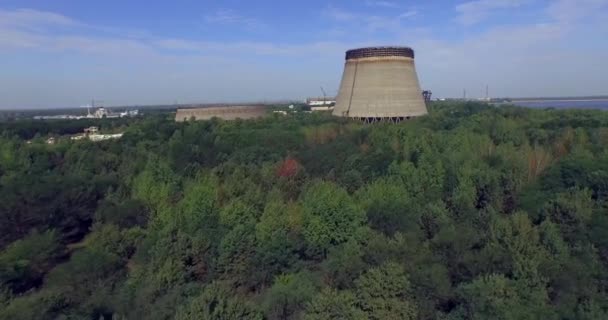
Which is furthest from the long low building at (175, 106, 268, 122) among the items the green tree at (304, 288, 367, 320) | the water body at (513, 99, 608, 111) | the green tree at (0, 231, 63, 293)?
the water body at (513, 99, 608, 111)

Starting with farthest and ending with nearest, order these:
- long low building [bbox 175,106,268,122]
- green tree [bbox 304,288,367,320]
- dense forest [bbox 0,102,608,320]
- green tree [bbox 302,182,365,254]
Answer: long low building [bbox 175,106,268,122], green tree [bbox 302,182,365,254], dense forest [bbox 0,102,608,320], green tree [bbox 304,288,367,320]

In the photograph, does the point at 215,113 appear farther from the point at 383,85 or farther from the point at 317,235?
the point at 317,235

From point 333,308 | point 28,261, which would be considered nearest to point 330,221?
point 333,308

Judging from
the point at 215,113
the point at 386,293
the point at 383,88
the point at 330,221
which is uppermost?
the point at 383,88

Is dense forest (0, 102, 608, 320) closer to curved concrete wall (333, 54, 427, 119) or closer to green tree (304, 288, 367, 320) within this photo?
green tree (304, 288, 367, 320)

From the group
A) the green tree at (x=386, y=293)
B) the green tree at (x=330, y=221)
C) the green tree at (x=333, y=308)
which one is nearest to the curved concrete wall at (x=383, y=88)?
the green tree at (x=330, y=221)

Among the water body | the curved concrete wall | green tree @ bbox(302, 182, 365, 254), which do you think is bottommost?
green tree @ bbox(302, 182, 365, 254)

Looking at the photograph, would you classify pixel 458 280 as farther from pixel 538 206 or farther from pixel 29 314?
pixel 29 314
